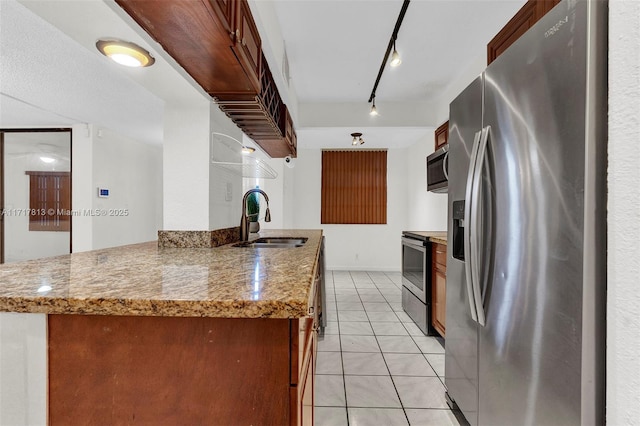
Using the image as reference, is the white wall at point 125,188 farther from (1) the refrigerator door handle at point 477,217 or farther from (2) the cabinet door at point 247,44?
(1) the refrigerator door handle at point 477,217

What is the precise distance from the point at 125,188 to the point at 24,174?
50.7 inches

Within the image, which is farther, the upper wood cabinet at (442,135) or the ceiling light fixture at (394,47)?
the upper wood cabinet at (442,135)

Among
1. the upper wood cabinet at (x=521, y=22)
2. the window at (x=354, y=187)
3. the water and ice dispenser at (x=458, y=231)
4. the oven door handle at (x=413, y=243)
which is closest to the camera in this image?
the upper wood cabinet at (x=521, y=22)

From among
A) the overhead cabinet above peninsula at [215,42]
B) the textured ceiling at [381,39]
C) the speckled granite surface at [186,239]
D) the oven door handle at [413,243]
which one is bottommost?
the oven door handle at [413,243]

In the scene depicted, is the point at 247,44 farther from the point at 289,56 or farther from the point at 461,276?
the point at 289,56

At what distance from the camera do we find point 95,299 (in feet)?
2.14

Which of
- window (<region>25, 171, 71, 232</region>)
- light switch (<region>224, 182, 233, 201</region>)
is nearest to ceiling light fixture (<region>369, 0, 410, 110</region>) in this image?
light switch (<region>224, 182, 233, 201</region>)

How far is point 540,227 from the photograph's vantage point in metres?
0.96

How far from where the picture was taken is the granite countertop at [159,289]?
0.63m

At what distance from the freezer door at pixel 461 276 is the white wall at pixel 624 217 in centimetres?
61

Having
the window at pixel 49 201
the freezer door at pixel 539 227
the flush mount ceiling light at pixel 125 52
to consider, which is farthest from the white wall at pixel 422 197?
the window at pixel 49 201

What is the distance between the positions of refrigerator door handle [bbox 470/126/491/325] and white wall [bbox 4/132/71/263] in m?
5.54

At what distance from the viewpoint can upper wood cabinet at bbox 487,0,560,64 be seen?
131 centimetres

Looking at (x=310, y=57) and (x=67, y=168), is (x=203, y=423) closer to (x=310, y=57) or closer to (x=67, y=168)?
(x=310, y=57)
